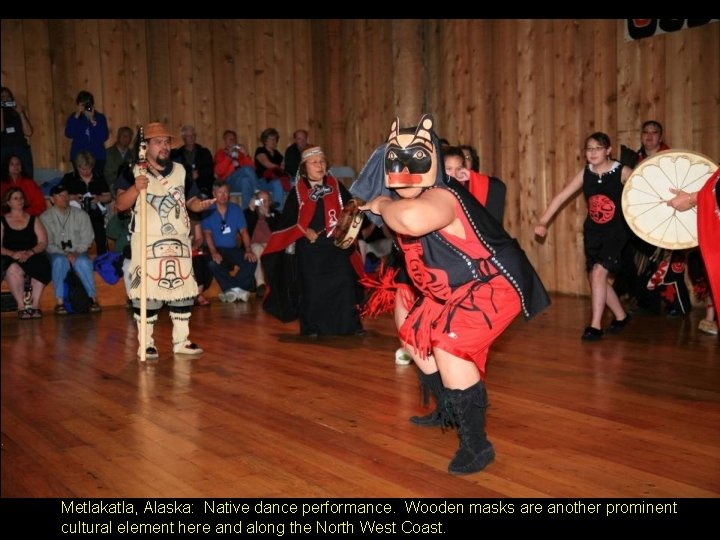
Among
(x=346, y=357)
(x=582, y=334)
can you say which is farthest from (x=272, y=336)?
(x=582, y=334)

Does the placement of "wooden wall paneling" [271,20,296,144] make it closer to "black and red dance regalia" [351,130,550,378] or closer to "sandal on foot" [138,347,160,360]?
"sandal on foot" [138,347,160,360]

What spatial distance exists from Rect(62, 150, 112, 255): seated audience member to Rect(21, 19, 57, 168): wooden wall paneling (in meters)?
1.70

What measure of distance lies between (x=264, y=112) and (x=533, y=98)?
16.3ft

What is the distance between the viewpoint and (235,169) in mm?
11844

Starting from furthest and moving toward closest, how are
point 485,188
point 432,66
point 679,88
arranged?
1. point 432,66
2. point 679,88
3. point 485,188

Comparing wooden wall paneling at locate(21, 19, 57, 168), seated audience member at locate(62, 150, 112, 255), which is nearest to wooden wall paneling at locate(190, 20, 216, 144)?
wooden wall paneling at locate(21, 19, 57, 168)

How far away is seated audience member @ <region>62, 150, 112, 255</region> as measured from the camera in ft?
34.1

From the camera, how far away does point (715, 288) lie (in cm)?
419

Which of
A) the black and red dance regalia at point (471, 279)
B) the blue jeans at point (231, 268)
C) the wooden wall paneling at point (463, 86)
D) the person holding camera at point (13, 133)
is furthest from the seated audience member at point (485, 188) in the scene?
the person holding camera at point (13, 133)

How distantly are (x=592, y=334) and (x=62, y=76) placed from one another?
8579 mm

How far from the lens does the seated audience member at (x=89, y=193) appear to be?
34.1 ft

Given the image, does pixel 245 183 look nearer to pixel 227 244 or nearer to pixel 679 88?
pixel 227 244

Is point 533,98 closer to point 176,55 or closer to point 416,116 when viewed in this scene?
point 416,116

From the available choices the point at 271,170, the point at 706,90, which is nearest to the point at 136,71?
the point at 271,170
